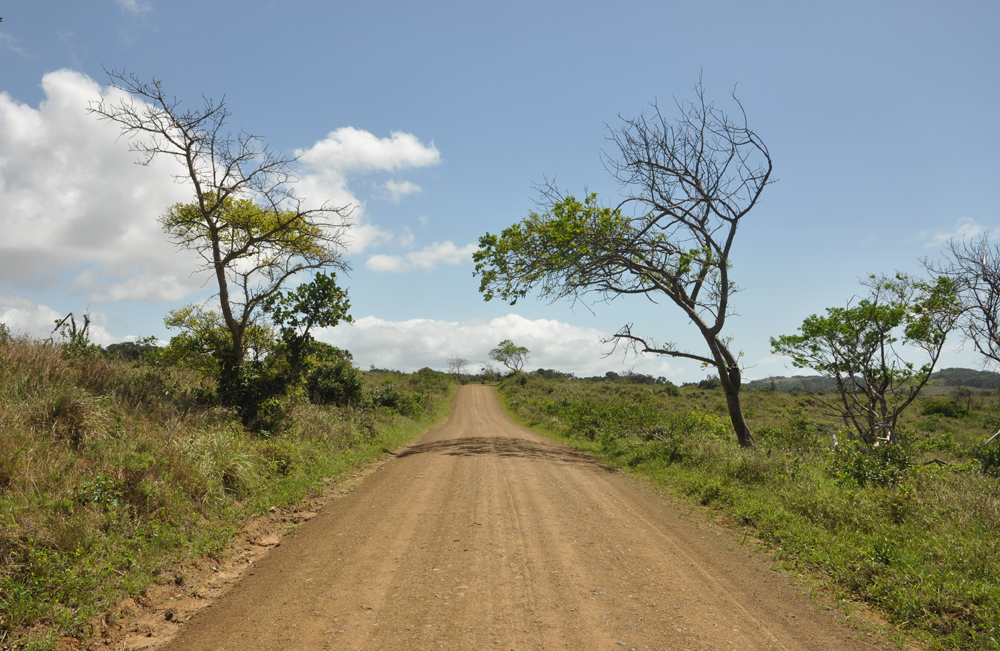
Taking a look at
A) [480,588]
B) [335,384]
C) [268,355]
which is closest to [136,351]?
[268,355]

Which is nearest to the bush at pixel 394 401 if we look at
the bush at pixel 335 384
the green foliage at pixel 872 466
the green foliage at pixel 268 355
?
the bush at pixel 335 384

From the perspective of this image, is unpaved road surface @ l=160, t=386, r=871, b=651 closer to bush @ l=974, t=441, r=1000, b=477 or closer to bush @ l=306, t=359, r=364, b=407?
bush @ l=974, t=441, r=1000, b=477

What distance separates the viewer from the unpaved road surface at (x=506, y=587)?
416 cm

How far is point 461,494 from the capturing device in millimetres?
9031

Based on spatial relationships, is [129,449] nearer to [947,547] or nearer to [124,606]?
[124,606]

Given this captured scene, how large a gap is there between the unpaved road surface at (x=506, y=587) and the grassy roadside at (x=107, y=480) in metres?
0.94

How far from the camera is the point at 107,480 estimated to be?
5945 millimetres

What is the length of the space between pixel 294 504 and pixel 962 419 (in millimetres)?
39550

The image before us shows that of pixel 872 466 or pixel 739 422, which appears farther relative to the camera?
pixel 739 422

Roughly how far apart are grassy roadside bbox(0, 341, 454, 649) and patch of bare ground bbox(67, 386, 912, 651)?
364 mm

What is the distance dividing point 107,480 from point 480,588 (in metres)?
4.62

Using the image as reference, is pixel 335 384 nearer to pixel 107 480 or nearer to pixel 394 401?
pixel 394 401

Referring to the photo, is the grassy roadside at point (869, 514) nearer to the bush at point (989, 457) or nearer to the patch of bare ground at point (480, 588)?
the bush at point (989, 457)

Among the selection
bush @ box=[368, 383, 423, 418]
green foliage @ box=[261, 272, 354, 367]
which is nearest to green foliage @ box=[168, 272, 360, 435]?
green foliage @ box=[261, 272, 354, 367]
